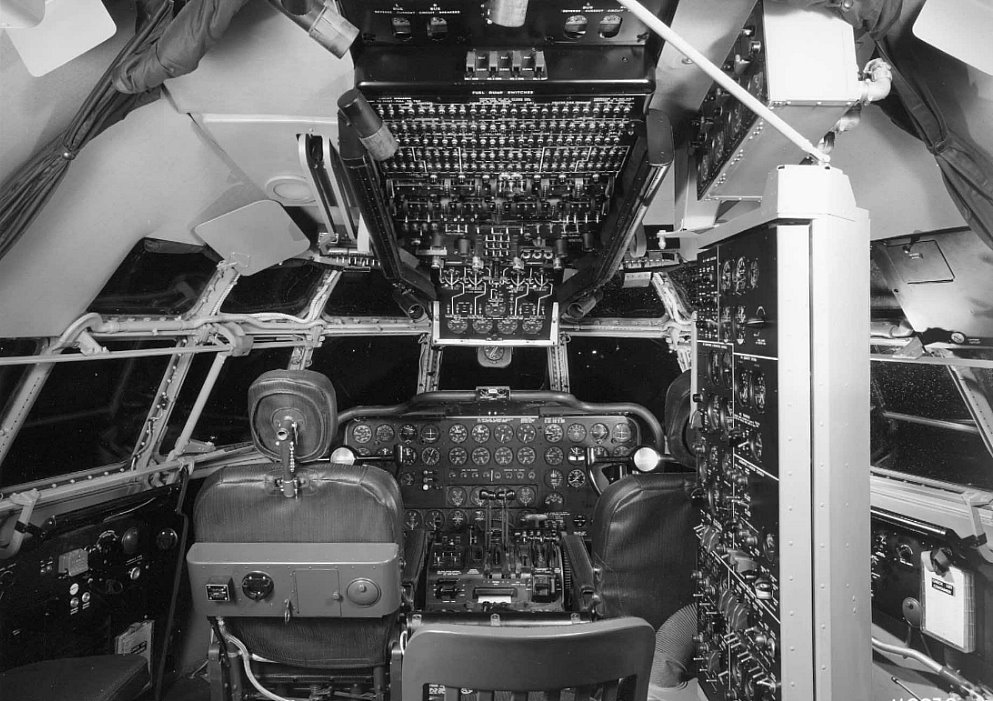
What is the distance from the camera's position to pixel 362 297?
5.09 metres

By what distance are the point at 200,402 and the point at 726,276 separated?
3207 mm

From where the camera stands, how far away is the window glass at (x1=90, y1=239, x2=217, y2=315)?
2934 mm

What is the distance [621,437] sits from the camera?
4793mm

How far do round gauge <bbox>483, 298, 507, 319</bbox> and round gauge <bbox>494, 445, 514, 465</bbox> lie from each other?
0.99 meters

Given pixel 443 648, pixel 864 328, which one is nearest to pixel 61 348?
pixel 443 648

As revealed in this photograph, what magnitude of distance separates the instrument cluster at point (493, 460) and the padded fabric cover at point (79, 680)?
2.55 m

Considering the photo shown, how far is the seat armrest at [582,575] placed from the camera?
274 cm

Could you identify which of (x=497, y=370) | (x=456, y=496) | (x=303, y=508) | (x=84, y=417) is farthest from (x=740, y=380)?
(x=497, y=370)

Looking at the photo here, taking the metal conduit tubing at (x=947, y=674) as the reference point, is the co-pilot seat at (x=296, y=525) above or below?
above

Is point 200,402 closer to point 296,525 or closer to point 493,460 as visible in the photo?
point 296,525

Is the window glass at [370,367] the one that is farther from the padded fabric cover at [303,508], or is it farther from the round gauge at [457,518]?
the padded fabric cover at [303,508]

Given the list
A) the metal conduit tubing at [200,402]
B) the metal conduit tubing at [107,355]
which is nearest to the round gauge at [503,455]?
the metal conduit tubing at [107,355]

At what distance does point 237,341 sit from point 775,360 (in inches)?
129

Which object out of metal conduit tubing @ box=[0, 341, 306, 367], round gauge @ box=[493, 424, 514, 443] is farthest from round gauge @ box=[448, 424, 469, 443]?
metal conduit tubing @ box=[0, 341, 306, 367]
